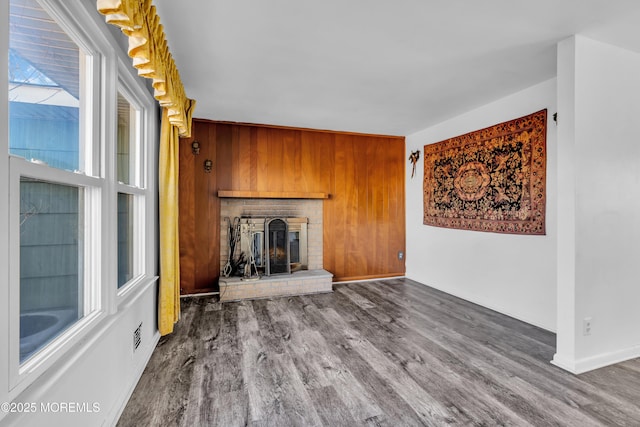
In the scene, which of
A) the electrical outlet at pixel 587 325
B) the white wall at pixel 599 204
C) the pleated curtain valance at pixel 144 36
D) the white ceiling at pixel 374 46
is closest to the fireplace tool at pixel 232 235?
the white ceiling at pixel 374 46

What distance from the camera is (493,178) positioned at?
11.6 ft

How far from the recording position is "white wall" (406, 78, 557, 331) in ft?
9.81

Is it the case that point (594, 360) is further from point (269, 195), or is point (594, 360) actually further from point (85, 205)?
point (269, 195)

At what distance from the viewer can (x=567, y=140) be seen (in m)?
2.27

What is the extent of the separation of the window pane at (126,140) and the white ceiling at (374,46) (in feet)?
1.92

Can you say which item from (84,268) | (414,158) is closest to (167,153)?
(84,268)

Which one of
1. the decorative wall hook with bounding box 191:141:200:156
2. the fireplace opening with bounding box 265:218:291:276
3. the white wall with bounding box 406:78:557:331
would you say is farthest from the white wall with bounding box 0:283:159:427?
the white wall with bounding box 406:78:557:331

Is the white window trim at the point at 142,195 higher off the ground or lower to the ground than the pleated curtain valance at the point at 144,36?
lower

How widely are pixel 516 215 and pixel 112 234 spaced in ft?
11.9

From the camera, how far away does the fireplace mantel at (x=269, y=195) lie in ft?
13.9

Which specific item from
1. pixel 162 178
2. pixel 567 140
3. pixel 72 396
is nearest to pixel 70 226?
pixel 72 396

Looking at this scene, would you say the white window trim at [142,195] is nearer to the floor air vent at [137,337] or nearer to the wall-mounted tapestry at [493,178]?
the floor air vent at [137,337]

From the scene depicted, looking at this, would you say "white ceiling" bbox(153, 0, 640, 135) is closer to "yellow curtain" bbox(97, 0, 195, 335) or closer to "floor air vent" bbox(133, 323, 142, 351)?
"yellow curtain" bbox(97, 0, 195, 335)

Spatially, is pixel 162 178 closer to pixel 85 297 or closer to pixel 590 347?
pixel 85 297
